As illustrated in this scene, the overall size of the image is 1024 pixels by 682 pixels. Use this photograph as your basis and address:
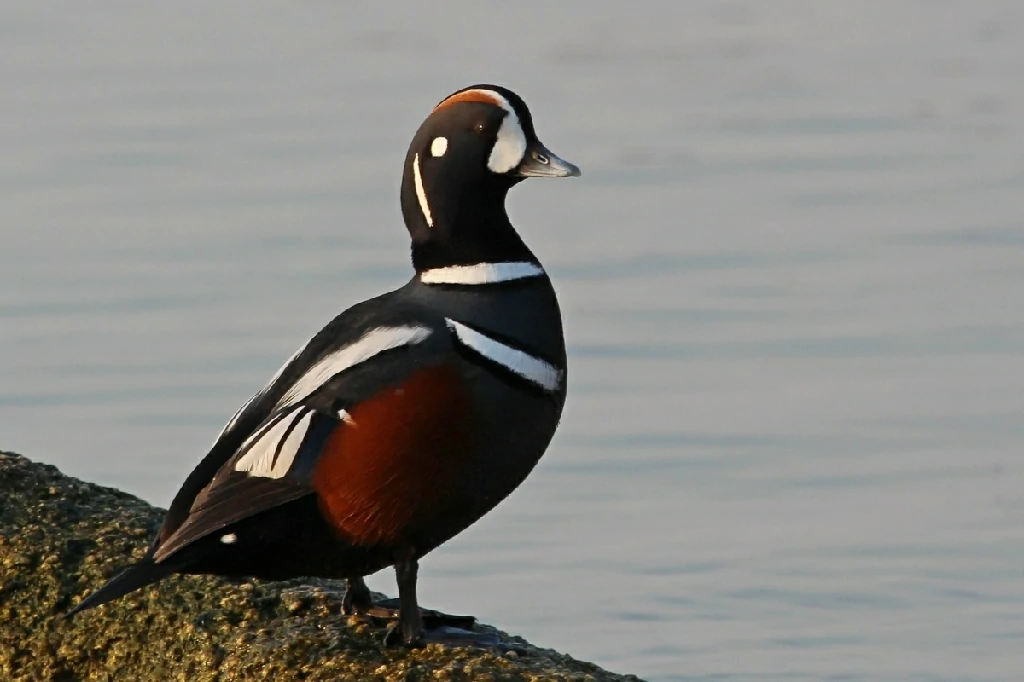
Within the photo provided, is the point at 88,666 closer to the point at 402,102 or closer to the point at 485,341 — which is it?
the point at 485,341

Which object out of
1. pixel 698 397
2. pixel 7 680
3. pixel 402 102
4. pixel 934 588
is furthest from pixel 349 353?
pixel 402 102

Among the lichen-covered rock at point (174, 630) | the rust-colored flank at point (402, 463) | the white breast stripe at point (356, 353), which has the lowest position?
the lichen-covered rock at point (174, 630)

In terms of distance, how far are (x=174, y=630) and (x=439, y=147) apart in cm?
157

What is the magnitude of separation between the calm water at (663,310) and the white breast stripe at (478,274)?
10.8 feet

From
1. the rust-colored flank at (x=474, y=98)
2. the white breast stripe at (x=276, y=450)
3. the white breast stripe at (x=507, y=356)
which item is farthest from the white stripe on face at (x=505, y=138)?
the white breast stripe at (x=276, y=450)

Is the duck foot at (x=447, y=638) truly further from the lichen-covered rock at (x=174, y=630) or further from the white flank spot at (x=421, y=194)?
the white flank spot at (x=421, y=194)

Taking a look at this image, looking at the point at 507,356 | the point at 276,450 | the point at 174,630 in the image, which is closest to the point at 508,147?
the point at 507,356

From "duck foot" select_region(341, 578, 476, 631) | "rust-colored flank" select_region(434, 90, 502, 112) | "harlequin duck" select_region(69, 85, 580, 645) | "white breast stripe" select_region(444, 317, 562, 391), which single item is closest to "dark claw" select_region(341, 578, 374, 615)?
"duck foot" select_region(341, 578, 476, 631)

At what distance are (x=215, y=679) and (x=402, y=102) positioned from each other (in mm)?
11629

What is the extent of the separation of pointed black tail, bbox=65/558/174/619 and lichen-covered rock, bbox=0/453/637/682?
1.00ft

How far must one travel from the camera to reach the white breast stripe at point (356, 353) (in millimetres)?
5801

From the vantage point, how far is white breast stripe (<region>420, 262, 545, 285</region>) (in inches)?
237

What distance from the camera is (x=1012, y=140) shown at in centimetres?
1582

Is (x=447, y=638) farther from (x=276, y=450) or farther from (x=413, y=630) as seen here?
(x=276, y=450)
